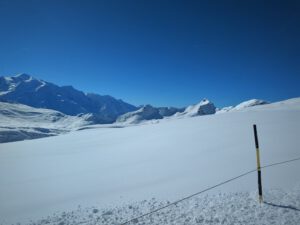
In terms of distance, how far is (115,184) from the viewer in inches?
411

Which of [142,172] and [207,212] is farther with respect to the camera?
[142,172]

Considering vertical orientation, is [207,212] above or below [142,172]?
below

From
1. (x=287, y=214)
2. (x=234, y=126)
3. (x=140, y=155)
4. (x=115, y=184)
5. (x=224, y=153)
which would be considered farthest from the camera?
(x=234, y=126)

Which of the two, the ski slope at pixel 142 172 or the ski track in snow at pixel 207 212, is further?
the ski slope at pixel 142 172

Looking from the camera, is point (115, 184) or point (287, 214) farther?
point (115, 184)

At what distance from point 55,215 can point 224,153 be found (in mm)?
8754

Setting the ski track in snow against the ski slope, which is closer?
the ski track in snow

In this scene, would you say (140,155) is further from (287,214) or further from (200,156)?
(287,214)

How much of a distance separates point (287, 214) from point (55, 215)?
6.20 meters

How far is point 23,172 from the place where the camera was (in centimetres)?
1369

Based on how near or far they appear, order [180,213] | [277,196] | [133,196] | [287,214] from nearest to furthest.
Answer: [287,214] → [180,213] → [277,196] → [133,196]

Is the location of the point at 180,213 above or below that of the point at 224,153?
below

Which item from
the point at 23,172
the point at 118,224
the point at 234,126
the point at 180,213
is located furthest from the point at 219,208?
the point at 234,126

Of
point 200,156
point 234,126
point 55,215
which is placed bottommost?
point 55,215
